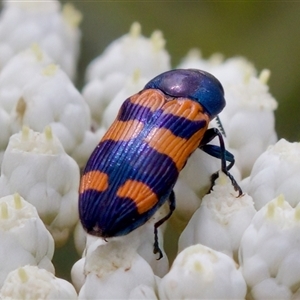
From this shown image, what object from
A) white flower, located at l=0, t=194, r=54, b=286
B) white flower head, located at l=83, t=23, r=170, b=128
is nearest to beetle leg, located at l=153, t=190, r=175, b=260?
white flower, located at l=0, t=194, r=54, b=286

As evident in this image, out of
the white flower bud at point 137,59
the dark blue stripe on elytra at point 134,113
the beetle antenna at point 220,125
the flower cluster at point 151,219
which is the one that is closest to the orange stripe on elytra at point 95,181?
the flower cluster at point 151,219

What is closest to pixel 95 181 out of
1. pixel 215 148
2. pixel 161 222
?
pixel 161 222

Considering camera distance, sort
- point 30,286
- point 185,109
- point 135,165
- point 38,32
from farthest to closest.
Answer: point 38,32 → point 185,109 → point 135,165 → point 30,286

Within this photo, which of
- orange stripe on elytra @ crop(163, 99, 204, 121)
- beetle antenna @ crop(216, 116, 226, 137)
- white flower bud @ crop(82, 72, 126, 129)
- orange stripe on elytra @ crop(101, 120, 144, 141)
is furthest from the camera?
white flower bud @ crop(82, 72, 126, 129)

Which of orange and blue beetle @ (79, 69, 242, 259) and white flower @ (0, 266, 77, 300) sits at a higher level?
orange and blue beetle @ (79, 69, 242, 259)

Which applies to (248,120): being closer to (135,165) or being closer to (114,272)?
(135,165)

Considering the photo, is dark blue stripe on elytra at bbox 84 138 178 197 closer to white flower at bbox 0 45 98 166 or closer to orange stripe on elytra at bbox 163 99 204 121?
orange stripe on elytra at bbox 163 99 204 121
